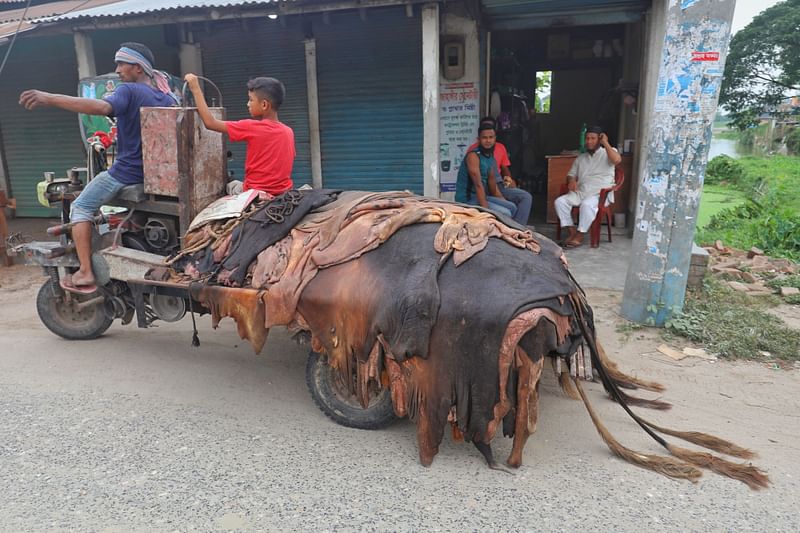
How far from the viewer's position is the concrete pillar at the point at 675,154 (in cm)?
448

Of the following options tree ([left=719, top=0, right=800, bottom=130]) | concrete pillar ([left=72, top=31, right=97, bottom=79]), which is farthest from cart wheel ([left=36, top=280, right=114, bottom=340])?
tree ([left=719, top=0, right=800, bottom=130])

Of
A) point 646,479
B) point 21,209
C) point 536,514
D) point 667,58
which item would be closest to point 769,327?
point 667,58

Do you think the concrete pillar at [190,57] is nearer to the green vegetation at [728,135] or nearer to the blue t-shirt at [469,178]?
the blue t-shirt at [469,178]

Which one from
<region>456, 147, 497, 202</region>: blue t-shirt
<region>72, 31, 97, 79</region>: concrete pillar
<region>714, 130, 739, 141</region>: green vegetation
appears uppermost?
<region>72, 31, 97, 79</region>: concrete pillar

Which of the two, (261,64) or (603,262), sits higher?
(261,64)

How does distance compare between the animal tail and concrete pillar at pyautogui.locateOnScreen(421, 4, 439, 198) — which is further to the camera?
concrete pillar at pyautogui.locateOnScreen(421, 4, 439, 198)

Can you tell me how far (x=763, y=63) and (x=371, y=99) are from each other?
20196mm

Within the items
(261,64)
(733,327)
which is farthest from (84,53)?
(733,327)

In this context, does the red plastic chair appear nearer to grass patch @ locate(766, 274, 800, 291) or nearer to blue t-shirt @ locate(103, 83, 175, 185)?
grass patch @ locate(766, 274, 800, 291)

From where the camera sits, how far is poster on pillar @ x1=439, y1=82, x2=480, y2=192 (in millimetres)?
8523

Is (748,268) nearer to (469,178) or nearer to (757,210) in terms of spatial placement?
(469,178)

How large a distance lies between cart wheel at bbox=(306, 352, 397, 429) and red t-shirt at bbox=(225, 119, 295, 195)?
1.37 metres

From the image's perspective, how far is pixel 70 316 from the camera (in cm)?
485

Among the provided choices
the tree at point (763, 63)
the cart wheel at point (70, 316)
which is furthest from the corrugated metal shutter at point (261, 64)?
the tree at point (763, 63)
